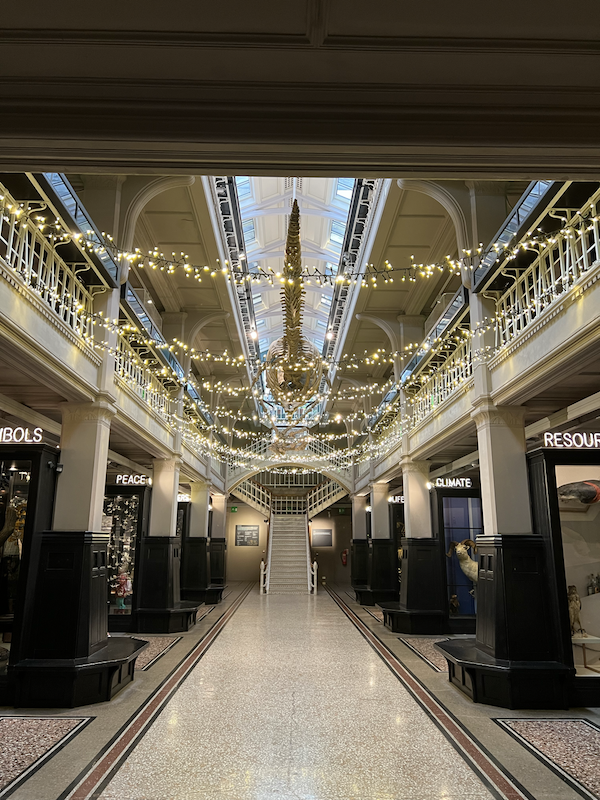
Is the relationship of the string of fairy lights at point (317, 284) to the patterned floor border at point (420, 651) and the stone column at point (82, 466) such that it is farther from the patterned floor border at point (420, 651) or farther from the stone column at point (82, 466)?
the patterned floor border at point (420, 651)

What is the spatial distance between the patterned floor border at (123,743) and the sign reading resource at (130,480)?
366cm

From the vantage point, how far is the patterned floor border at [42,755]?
3699mm

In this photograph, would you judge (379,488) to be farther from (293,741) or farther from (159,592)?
(293,741)

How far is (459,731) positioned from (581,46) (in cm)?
517

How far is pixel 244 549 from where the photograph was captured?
23.9 metres

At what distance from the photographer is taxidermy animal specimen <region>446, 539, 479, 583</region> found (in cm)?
966

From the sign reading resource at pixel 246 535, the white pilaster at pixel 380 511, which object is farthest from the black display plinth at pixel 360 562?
the sign reading resource at pixel 246 535

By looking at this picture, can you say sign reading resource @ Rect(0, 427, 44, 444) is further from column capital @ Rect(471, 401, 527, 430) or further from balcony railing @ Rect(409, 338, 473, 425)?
balcony railing @ Rect(409, 338, 473, 425)

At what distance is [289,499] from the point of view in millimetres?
23625

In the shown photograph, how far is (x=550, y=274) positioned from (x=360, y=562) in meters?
13.9

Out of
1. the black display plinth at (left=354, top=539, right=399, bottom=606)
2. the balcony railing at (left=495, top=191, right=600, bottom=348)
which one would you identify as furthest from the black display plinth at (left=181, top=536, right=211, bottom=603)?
the balcony railing at (left=495, top=191, right=600, bottom=348)

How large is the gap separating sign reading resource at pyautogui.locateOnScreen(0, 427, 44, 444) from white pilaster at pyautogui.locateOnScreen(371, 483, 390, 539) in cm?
1065

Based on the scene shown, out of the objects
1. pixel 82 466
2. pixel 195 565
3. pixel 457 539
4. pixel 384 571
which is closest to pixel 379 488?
pixel 384 571

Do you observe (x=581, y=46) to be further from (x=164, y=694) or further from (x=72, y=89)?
(x=164, y=694)
